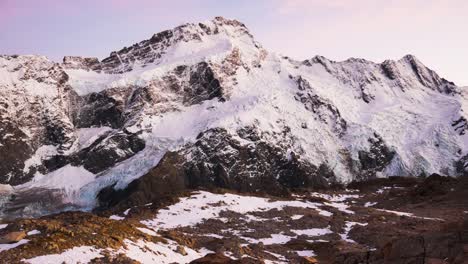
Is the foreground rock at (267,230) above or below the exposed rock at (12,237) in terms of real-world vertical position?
below

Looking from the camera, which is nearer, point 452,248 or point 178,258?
point 452,248

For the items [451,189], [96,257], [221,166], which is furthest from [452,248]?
[221,166]

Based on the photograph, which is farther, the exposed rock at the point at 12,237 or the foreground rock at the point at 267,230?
→ the exposed rock at the point at 12,237

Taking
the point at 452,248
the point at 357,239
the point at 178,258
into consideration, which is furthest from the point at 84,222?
the point at 357,239

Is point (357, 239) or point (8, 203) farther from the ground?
point (357, 239)

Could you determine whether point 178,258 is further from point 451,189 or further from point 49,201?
point 49,201

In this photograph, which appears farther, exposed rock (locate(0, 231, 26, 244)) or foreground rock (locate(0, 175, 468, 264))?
exposed rock (locate(0, 231, 26, 244))

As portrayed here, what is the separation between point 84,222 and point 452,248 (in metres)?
22.0

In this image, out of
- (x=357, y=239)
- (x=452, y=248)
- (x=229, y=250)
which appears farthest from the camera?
(x=357, y=239)

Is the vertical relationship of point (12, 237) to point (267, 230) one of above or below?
above

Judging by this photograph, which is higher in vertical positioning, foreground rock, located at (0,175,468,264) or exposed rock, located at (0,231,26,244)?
exposed rock, located at (0,231,26,244)

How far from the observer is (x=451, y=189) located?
112438 mm

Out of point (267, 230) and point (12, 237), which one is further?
point (267, 230)

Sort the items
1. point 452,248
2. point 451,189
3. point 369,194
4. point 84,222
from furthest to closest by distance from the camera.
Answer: point 369,194 → point 451,189 → point 84,222 → point 452,248
